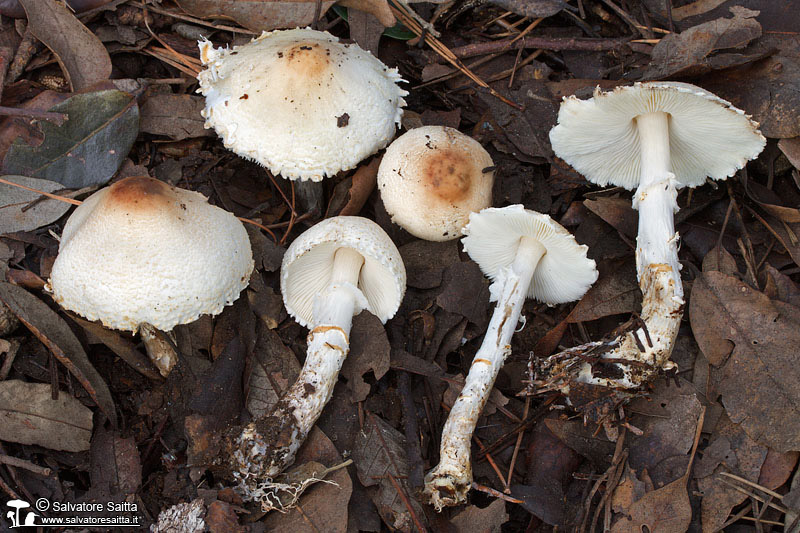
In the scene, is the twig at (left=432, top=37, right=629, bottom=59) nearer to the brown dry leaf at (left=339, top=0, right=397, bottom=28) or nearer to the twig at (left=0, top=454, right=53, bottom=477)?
the brown dry leaf at (left=339, top=0, right=397, bottom=28)

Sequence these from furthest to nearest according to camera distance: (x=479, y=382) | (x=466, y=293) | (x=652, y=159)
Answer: (x=466, y=293), (x=652, y=159), (x=479, y=382)

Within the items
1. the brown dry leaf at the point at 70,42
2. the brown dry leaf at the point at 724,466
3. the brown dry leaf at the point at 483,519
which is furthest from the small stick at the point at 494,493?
the brown dry leaf at the point at 70,42

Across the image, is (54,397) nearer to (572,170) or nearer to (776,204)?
(572,170)

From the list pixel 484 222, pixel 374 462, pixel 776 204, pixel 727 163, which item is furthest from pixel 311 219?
pixel 776 204

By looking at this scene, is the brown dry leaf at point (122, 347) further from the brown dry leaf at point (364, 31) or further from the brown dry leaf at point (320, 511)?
the brown dry leaf at point (364, 31)

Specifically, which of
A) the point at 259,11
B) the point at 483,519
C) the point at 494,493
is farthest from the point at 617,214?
the point at 259,11

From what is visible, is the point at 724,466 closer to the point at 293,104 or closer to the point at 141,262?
the point at 293,104

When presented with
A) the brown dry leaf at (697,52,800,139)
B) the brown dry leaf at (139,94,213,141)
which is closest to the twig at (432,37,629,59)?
the brown dry leaf at (697,52,800,139)
